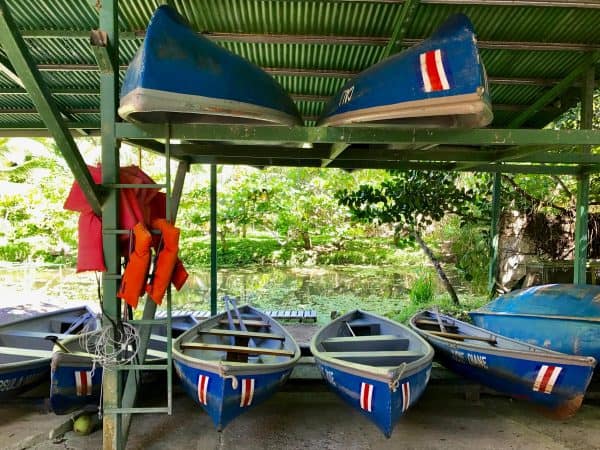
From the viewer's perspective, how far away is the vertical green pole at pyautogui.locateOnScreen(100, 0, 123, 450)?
2.86 metres

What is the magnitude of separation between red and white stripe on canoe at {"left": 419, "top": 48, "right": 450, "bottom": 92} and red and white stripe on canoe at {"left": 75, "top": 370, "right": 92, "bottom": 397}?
335 cm

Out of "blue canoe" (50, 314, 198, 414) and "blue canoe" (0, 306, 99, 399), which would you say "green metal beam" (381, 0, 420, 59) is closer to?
"blue canoe" (50, 314, 198, 414)

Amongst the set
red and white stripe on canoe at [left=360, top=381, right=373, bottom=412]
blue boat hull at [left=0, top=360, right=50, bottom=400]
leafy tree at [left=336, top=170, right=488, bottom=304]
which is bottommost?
blue boat hull at [left=0, top=360, right=50, bottom=400]

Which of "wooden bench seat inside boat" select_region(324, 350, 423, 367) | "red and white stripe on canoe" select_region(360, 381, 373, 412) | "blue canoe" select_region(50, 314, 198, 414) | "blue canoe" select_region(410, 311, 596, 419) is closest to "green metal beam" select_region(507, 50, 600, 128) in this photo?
"blue canoe" select_region(410, 311, 596, 419)

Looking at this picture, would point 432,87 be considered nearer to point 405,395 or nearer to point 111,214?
point 405,395

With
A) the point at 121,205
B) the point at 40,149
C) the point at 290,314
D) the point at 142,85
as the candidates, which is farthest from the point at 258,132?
the point at 40,149

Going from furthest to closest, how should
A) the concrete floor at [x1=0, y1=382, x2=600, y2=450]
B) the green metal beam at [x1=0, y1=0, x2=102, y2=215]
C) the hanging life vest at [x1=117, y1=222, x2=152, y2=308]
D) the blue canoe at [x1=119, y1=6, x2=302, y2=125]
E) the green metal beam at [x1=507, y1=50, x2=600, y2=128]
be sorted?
the green metal beam at [x1=507, y1=50, x2=600, y2=128] < the concrete floor at [x1=0, y1=382, x2=600, y2=450] < the hanging life vest at [x1=117, y1=222, x2=152, y2=308] < the blue canoe at [x1=119, y1=6, x2=302, y2=125] < the green metal beam at [x1=0, y1=0, x2=102, y2=215]

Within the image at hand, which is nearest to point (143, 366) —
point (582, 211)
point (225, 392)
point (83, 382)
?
point (225, 392)

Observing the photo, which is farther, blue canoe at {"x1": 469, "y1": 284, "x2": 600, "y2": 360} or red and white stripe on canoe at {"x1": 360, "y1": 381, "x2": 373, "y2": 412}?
blue canoe at {"x1": 469, "y1": 284, "x2": 600, "y2": 360}

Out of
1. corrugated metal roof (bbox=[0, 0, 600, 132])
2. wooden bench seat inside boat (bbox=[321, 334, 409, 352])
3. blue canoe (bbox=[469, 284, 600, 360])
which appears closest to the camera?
corrugated metal roof (bbox=[0, 0, 600, 132])

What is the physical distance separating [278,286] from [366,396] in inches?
304

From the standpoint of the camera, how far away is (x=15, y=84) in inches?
186

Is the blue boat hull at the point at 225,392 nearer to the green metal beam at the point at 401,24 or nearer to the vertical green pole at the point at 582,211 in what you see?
the green metal beam at the point at 401,24

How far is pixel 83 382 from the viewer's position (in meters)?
3.36
